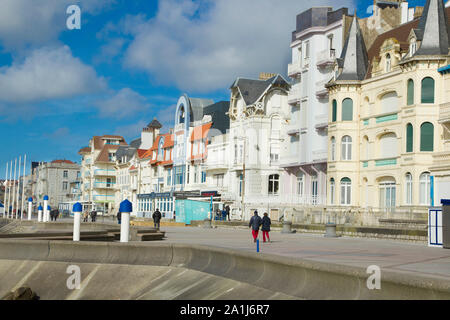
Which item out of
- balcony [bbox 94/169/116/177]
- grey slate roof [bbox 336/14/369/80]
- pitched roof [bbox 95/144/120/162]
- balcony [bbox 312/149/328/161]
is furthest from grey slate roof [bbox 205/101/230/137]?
pitched roof [bbox 95/144/120/162]

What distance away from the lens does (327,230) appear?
33406mm

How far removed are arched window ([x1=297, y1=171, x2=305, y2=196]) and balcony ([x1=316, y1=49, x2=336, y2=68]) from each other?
956cm

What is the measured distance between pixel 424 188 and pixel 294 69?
1933 cm

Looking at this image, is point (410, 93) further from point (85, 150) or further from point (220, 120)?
point (85, 150)

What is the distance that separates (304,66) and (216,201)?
19460 mm

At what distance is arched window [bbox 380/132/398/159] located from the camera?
43656mm

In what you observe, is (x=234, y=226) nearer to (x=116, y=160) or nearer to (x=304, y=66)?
(x=304, y=66)

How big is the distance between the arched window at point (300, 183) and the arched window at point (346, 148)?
8.27 meters

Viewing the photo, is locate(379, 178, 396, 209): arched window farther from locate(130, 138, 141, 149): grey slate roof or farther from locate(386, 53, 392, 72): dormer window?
locate(130, 138, 141, 149): grey slate roof

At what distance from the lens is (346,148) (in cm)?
4719

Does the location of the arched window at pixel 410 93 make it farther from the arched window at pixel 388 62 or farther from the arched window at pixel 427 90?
the arched window at pixel 388 62

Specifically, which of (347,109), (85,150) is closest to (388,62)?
(347,109)
